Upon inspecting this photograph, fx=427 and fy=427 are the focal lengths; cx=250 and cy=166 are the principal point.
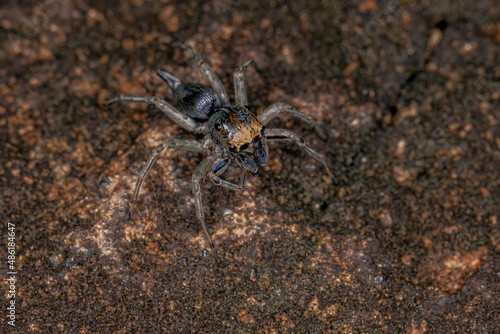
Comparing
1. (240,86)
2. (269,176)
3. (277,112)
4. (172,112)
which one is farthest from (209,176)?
(240,86)

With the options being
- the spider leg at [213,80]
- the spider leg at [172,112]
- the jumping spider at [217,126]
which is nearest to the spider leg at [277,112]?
the jumping spider at [217,126]

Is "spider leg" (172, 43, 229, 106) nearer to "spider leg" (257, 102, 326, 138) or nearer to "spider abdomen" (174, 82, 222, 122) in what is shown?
"spider abdomen" (174, 82, 222, 122)

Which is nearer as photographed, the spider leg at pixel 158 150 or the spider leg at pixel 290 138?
the spider leg at pixel 158 150

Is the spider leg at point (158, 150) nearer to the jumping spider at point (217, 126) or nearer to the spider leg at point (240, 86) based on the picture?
the jumping spider at point (217, 126)

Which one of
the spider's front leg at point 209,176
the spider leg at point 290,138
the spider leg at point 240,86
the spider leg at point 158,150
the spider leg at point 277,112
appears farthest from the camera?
the spider leg at point 240,86

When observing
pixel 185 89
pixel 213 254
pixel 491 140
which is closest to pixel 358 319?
pixel 213 254

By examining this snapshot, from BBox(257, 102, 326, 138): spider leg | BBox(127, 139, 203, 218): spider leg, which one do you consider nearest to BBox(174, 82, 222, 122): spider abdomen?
BBox(127, 139, 203, 218): spider leg
